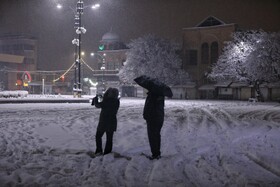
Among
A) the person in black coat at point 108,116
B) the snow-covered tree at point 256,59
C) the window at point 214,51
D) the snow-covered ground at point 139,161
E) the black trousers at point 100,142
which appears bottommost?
the snow-covered ground at point 139,161

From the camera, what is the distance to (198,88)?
60625mm

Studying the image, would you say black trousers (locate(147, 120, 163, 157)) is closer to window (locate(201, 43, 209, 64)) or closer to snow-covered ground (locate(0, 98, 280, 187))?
snow-covered ground (locate(0, 98, 280, 187))

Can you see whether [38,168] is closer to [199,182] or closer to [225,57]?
[199,182]

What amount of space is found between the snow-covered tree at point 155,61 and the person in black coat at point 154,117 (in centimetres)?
5117

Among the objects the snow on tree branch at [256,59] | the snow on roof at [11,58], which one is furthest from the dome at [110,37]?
the snow on tree branch at [256,59]

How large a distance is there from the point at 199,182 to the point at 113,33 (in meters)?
76.3

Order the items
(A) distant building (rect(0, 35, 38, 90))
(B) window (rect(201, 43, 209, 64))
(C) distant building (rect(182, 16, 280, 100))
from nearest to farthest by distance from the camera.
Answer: (C) distant building (rect(182, 16, 280, 100)) < (B) window (rect(201, 43, 209, 64)) < (A) distant building (rect(0, 35, 38, 90))

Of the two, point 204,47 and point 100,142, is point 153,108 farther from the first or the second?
point 204,47

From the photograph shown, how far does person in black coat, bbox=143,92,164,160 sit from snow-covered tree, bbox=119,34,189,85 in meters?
51.2

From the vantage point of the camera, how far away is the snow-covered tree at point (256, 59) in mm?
43544

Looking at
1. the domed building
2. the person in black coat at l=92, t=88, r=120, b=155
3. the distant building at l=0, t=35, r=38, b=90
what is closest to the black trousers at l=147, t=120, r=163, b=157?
the person in black coat at l=92, t=88, r=120, b=155

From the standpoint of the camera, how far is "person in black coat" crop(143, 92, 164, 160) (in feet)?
24.2

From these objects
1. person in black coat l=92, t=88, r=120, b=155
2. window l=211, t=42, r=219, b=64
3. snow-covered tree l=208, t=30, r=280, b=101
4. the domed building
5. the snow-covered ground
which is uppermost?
the domed building

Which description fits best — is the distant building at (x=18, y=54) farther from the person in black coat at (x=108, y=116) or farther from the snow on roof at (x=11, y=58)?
the person in black coat at (x=108, y=116)
